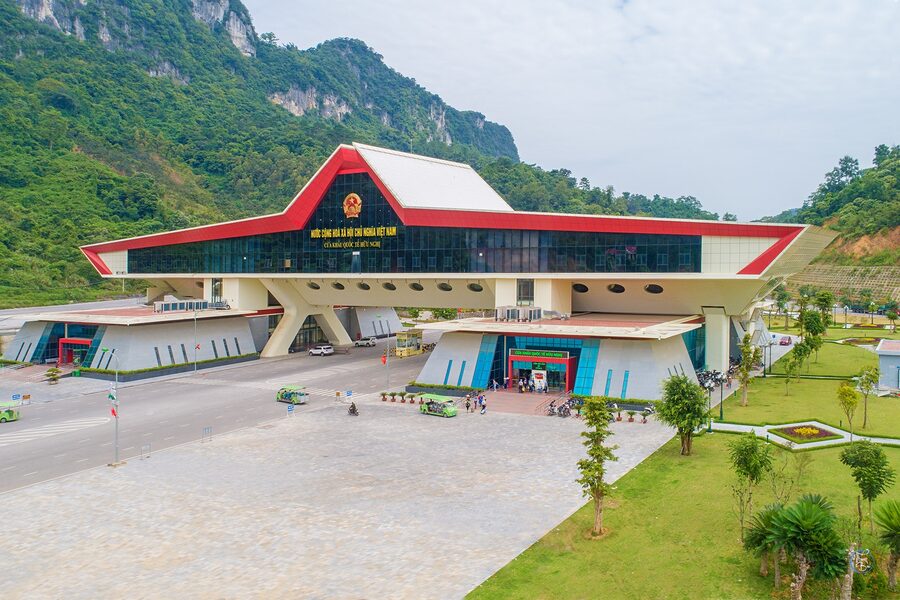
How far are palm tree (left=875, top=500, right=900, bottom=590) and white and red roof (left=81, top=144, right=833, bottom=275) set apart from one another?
28.8 metres

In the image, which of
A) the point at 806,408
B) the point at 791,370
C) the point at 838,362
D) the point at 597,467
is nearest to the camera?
the point at 597,467

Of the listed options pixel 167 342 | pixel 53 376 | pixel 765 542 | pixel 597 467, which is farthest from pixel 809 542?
pixel 167 342

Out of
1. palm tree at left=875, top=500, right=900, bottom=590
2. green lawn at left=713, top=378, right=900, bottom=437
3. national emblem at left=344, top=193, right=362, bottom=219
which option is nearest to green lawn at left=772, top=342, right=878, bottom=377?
green lawn at left=713, top=378, right=900, bottom=437

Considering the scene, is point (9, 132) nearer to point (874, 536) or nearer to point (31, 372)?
point (31, 372)

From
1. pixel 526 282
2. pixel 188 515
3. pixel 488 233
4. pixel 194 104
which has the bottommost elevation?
pixel 188 515

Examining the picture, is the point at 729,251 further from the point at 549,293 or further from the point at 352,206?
the point at 352,206

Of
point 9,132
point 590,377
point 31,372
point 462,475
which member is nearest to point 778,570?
point 462,475

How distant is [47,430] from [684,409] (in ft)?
111

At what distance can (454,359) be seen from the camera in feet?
168

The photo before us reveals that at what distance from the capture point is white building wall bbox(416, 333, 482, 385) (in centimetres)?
5041

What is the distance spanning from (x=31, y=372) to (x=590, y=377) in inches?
1790

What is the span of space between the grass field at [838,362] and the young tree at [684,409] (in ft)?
98.2

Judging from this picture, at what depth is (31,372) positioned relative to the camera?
58.9 metres

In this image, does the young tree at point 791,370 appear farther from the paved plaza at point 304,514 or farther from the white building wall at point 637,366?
the paved plaza at point 304,514
